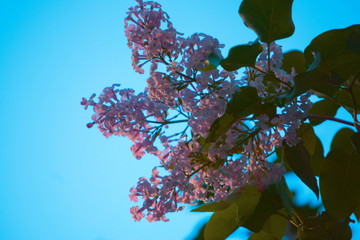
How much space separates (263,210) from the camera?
1.94 feet

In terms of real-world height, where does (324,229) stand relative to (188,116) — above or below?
below

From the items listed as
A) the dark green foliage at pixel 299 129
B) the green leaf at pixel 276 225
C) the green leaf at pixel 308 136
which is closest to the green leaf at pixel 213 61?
the dark green foliage at pixel 299 129

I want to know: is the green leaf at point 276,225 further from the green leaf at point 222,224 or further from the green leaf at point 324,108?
the green leaf at point 324,108

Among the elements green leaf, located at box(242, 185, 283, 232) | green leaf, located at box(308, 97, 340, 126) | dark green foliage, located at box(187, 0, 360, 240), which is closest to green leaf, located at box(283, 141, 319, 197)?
dark green foliage, located at box(187, 0, 360, 240)

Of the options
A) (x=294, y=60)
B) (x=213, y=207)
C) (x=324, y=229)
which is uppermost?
(x=294, y=60)

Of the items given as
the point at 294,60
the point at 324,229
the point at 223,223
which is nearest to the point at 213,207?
the point at 223,223

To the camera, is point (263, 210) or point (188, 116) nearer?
point (188, 116)

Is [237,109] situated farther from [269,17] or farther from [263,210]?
[263,210]

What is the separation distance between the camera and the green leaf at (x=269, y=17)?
1.51 feet

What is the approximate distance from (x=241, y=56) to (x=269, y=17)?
0.08 m

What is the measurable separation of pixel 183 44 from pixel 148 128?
0.37ft

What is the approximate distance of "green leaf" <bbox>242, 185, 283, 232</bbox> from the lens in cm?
57

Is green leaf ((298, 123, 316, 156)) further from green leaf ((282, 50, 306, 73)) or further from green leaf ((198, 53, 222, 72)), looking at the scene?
green leaf ((198, 53, 222, 72))

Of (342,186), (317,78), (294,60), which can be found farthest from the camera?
(294,60)
